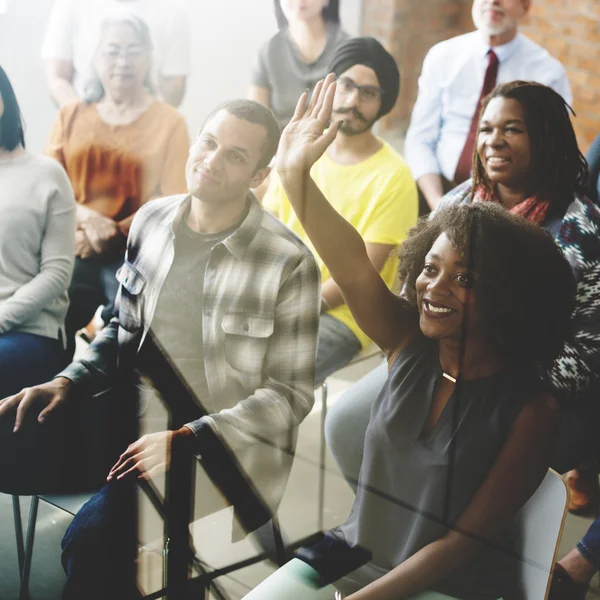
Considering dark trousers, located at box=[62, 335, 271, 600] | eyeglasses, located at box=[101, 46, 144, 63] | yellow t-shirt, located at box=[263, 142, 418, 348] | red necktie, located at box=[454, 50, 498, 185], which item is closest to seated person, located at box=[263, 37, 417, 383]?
yellow t-shirt, located at box=[263, 142, 418, 348]

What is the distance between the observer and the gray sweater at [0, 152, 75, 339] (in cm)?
208

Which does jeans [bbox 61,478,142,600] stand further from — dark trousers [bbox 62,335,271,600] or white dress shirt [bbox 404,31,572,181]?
white dress shirt [bbox 404,31,572,181]

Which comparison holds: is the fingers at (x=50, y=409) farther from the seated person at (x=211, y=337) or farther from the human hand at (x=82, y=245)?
the human hand at (x=82, y=245)

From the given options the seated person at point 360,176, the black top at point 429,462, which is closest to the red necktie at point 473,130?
the seated person at point 360,176

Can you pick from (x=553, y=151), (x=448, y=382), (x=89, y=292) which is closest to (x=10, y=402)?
(x=89, y=292)

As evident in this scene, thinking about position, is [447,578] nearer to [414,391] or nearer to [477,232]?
[414,391]

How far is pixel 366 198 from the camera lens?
64.3 inches

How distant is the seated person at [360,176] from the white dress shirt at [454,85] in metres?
0.05

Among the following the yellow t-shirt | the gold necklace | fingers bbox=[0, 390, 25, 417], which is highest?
the yellow t-shirt

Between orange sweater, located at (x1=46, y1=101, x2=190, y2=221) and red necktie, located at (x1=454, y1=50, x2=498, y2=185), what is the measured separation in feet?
2.36

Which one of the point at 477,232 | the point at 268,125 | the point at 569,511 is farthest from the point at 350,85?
the point at 569,511

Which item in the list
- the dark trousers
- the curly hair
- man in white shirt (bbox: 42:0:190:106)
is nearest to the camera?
the curly hair

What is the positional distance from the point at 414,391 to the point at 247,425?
0.44 meters

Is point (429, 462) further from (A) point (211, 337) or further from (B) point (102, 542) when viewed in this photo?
(B) point (102, 542)
